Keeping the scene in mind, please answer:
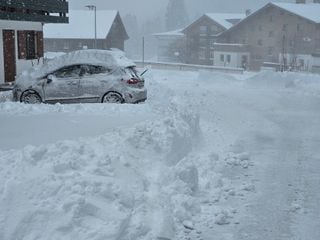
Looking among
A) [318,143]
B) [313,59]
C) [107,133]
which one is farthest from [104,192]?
[313,59]

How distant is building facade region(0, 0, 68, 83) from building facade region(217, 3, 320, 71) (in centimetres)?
3437

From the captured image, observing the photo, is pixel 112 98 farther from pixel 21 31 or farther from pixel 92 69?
pixel 21 31

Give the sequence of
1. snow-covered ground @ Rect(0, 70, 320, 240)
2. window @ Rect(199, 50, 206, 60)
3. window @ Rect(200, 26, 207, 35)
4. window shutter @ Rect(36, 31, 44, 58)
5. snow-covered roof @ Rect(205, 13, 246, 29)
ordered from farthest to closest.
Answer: window @ Rect(199, 50, 206, 60), window @ Rect(200, 26, 207, 35), snow-covered roof @ Rect(205, 13, 246, 29), window shutter @ Rect(36, 31, 44, 58), snow-covered ground @ Rect(0, 70, 320, 240)

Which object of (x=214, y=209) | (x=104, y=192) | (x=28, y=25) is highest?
(x=28, y=25)

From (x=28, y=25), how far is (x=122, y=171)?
1884cm

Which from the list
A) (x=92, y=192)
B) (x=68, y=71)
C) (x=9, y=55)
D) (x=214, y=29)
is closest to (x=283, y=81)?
(x=9, y=55)

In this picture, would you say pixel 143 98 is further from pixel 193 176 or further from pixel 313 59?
pixel 313 59

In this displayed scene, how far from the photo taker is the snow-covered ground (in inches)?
245

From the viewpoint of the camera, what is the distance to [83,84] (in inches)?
611

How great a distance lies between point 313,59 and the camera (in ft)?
180

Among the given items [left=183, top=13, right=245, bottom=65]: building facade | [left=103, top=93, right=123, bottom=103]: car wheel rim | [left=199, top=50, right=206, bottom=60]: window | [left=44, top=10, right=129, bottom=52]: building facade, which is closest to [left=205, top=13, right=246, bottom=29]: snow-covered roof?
[left=183, top=13, right=245, bottom=65]: building facade

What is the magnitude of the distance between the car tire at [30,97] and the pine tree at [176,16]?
117791 mm

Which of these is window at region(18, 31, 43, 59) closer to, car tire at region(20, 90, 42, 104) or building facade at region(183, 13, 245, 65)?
car tire at region(20, 90, 42, 104)

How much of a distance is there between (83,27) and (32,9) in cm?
4280
